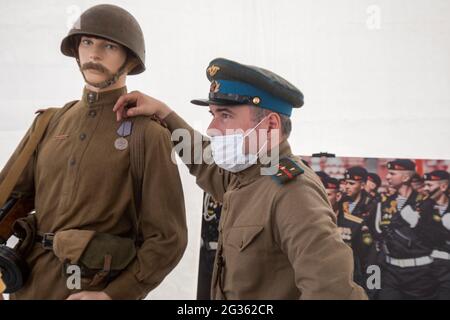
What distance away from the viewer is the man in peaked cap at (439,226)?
1.88 m

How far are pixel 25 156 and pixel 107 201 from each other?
1.12 ft

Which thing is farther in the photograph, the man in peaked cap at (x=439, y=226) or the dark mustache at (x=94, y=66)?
the man in peaked cap at (x=439, y=226)

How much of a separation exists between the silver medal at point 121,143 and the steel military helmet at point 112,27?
290mm

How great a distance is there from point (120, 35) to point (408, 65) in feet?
4.36

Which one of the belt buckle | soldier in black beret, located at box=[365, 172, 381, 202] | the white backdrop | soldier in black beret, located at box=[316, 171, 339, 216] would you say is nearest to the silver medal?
the belt buckle

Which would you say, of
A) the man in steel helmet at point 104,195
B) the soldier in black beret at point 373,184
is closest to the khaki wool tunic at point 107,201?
the man in steel helmet at point 104,195

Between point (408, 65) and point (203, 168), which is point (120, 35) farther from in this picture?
point (408, 65)

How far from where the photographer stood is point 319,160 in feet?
6.47

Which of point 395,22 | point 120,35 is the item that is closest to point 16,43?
point 120,35

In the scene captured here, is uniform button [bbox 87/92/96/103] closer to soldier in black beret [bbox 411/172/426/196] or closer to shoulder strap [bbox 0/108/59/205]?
shoulder strap [bbox 0/108/59/205]

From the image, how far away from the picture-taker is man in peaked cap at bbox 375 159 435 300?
1886mm

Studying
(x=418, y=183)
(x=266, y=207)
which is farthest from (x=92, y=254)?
(x=418, y=183)

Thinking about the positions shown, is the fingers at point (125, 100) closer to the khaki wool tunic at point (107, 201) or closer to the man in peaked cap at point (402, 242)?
the khaki wool tunic at point (107, 201)

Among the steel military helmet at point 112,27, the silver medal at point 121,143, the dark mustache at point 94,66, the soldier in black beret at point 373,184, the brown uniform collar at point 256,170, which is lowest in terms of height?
the soldier in black beret at point 373,184
